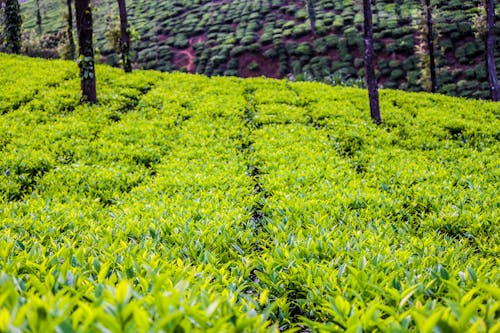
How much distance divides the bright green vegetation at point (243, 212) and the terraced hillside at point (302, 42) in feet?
45.2

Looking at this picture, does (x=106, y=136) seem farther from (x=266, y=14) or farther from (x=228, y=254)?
(x=266, y=14)

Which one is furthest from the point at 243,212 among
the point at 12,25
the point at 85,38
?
the point at 12,25

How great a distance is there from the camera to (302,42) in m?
37.4

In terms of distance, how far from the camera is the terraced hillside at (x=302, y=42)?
28891 millimetres

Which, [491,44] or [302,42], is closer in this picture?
[491,44]

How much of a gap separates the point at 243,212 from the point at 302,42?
36.4m

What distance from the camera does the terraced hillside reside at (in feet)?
94.8

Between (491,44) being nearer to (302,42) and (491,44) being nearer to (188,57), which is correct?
(302,42)

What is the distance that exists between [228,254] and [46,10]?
82.8 metres

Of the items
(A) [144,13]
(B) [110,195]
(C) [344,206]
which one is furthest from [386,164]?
(A) [144,13]

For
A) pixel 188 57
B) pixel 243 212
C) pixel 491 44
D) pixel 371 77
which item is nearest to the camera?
pixel 243 212

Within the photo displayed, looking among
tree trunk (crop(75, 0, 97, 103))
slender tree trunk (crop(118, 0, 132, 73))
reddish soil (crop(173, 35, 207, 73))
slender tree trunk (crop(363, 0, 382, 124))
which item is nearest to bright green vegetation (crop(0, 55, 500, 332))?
slender tree trunk (crop(363, 0, 382, 124))

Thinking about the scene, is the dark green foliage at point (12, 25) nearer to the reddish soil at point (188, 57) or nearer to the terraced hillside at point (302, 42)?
the terraced hillside at point (302, 42)

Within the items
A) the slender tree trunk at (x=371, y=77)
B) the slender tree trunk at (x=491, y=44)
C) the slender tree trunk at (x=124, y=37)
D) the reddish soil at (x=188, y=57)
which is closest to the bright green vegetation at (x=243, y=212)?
the slender tree trunk at (x=371, y=77)
